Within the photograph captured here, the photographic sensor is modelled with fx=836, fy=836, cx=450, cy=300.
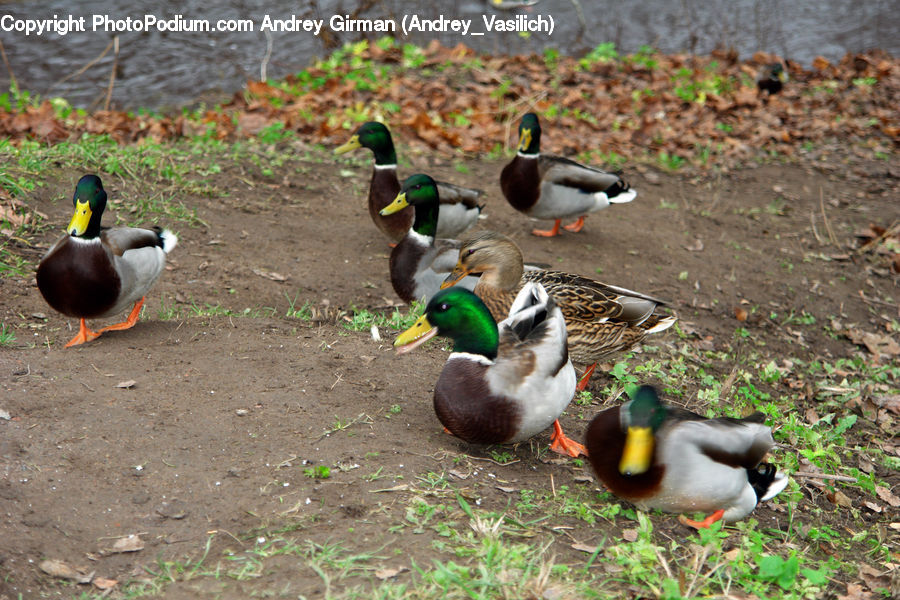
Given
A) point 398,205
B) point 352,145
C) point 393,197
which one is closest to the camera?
point 398,205

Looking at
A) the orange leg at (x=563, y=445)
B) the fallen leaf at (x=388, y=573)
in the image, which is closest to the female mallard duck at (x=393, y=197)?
the orange leg at (x=563, y=445)

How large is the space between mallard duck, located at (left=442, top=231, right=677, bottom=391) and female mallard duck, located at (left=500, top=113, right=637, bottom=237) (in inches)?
73.9

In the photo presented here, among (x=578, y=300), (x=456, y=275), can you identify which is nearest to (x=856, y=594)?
(x=578, y=300)

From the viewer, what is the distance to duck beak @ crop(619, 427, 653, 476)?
9.85 feet

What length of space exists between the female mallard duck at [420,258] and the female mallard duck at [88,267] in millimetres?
1641

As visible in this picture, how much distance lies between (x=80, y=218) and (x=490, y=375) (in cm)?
227

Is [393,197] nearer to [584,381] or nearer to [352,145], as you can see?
[352,145]

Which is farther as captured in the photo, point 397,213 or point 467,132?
point 467,132

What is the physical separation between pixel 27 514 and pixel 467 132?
6.53 m

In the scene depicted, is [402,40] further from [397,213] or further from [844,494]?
[844,494]

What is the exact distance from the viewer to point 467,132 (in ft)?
28.5

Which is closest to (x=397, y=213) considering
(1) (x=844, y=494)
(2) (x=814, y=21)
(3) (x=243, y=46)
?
(1) (x=844, y=494)

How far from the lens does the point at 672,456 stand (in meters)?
3.11

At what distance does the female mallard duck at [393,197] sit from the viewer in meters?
6.16
